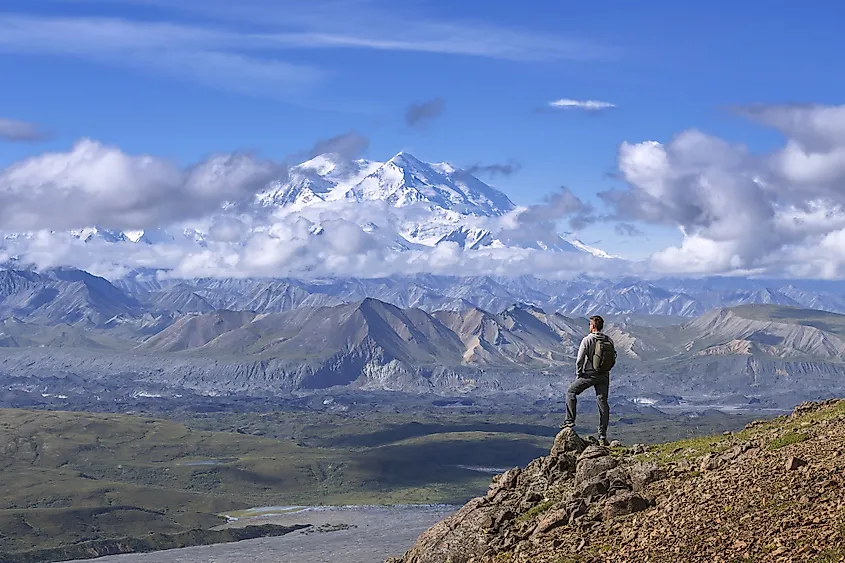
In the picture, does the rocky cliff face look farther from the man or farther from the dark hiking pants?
the man

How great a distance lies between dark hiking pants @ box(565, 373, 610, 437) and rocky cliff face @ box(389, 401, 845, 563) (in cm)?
86

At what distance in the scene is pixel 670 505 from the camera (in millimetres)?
31969

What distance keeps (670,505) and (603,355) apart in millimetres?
7862

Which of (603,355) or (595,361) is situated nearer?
(595,361)

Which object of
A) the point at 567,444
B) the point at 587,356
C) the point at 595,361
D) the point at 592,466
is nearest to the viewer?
the point at 592,466

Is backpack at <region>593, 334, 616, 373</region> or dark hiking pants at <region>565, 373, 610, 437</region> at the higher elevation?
backpack at <region>593, 334, 616, 373</region>

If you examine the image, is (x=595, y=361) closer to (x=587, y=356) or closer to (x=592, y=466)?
(x=587, y=356)

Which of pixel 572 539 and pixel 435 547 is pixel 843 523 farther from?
pixel 435 547

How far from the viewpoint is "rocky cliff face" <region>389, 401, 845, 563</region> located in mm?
28047

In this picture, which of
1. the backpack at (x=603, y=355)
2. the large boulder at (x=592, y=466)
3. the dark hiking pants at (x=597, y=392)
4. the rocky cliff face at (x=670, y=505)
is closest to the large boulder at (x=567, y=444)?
the rocky cliff face at (x=670, y=505)

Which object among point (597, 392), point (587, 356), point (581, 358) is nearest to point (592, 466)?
point (597, 392)

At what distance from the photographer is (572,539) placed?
31.9 metres

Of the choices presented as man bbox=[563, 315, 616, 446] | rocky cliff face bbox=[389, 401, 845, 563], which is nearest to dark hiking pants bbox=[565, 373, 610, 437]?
man bbox=[563, 315, 616, 446]

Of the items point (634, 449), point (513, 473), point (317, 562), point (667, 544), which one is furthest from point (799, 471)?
point (317, 562)
